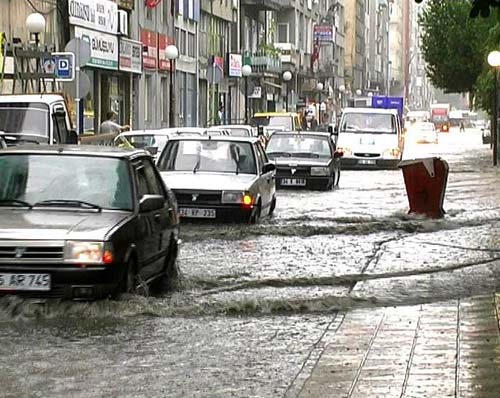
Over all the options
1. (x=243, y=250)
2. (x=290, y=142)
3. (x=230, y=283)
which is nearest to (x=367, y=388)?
(x=230, y=283)

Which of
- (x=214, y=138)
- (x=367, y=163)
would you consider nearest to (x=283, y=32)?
(x=367, y=163)

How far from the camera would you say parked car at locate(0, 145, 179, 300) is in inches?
392

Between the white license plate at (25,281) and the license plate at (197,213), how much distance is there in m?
8.70

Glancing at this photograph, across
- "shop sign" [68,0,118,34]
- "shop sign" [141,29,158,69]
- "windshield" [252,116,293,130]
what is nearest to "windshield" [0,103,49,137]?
"shop sign" [68,0,118,34]

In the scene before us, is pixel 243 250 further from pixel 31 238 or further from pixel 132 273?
pixel 31 238

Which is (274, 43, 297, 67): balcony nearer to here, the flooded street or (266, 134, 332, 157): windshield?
(266, 134, 332, 157): windshield

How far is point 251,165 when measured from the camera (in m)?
19.9

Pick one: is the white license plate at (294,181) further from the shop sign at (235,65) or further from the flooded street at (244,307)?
the shop sign at (235,65)

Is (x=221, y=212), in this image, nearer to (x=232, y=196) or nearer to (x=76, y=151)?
(x=232, y=196)

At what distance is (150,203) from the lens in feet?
36.9

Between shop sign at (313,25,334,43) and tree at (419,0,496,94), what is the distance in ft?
104

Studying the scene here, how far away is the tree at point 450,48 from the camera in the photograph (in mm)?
53125

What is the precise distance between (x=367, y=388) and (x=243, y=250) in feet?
28.9

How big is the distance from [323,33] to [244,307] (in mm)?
79720
